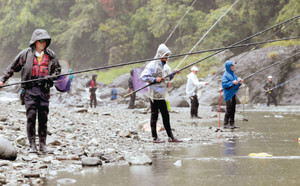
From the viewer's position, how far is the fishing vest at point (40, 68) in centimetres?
721

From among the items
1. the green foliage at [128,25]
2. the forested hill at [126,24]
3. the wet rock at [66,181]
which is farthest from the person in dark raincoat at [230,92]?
the forested hill at [126,24]

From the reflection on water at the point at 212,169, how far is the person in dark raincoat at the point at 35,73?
1713 millimetres

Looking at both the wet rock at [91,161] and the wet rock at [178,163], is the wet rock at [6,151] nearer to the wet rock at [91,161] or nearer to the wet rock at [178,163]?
the wet rock at [91,161]

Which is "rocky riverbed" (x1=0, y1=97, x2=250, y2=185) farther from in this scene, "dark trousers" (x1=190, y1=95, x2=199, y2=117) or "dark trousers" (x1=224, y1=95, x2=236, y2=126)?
"dark trousers" (x1=190, y1=95, x2=199, y2=117)

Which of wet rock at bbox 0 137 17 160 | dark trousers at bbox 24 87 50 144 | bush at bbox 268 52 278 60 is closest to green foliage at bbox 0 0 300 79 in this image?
bush at bbox 268 52 278 60

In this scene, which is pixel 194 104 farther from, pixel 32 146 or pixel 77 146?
pixel 32 146

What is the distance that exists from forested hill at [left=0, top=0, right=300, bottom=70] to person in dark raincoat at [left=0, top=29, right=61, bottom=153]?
25196 millimetres

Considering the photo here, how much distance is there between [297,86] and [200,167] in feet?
75.7

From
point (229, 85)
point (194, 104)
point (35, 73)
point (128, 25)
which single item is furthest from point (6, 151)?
point (128, 25)

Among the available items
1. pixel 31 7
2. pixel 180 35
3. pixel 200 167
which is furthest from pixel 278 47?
pixel 31 7

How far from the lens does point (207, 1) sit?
44688 millimetres

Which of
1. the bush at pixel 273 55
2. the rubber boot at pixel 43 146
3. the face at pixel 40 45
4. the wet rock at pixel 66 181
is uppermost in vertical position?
the bush at pixel 273 55

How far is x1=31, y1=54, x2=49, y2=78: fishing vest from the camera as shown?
7.21 metres

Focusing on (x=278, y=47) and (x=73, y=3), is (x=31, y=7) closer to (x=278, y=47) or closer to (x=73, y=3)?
(x=73, y=3)
